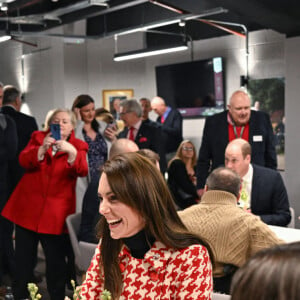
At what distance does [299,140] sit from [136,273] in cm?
511

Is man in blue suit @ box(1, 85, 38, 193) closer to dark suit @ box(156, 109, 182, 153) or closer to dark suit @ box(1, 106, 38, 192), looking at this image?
dark suit @ box(1, 106, 38, 192)

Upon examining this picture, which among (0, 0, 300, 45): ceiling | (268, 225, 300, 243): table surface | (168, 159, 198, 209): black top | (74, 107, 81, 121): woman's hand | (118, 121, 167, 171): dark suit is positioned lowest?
(168, 159, 198, 209): black top

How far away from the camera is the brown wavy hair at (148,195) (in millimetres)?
1865

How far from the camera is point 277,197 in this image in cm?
409

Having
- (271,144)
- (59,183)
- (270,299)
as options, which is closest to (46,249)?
(59,183)

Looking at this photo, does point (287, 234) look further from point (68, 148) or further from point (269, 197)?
point (68, 148)

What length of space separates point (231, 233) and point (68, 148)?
1.60 meters

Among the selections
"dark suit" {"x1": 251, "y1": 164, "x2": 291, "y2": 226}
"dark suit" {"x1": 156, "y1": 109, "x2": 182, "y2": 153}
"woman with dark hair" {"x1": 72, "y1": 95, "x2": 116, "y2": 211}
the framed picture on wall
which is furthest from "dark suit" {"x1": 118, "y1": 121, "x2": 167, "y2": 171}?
the framed picture on wall

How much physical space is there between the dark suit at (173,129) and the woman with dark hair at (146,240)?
7540 mm

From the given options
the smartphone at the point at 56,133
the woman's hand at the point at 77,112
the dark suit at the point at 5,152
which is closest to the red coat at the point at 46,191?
the smartphone at the point at 56,133

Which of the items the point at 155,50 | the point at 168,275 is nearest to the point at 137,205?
the point at 168,275

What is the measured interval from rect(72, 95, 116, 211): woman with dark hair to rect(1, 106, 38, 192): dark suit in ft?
1.91

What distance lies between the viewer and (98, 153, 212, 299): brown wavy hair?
1.87m

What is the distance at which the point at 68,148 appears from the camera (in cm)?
410
